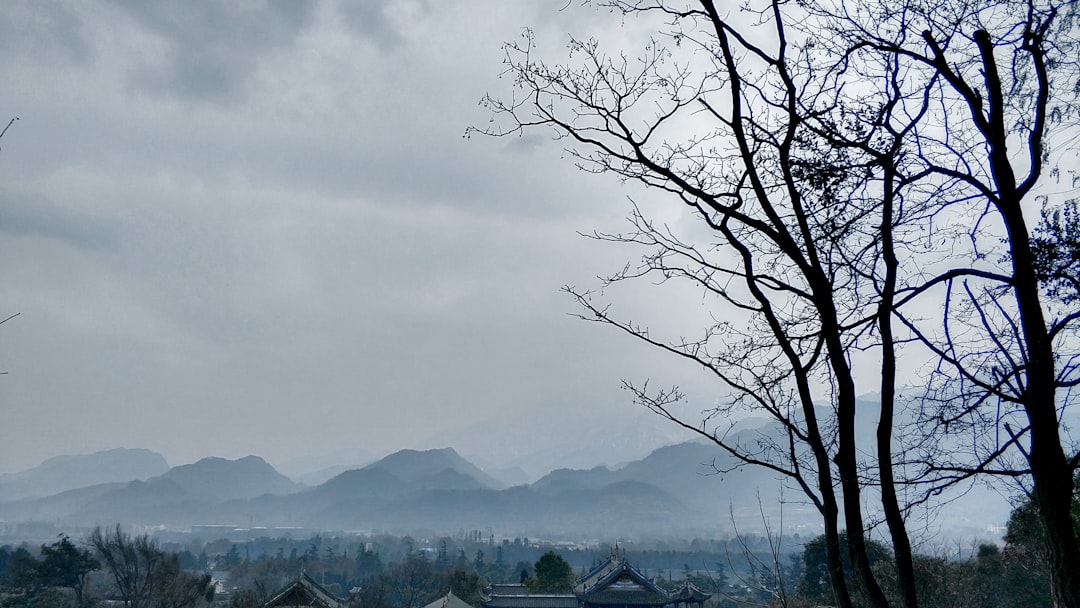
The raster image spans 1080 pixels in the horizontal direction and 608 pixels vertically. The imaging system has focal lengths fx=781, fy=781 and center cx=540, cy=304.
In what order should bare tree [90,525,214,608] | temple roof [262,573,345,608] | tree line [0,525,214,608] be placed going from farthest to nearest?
tree line [0,525,214,608] < bare tree [90,525,214,608] < temple roof [262,573,345,608]

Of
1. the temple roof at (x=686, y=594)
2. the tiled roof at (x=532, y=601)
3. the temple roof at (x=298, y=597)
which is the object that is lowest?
the tiled roof at (x=532, y=601)

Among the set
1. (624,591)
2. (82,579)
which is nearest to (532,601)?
(624,591)

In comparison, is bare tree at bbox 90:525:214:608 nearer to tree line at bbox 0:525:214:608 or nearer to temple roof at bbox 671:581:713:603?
tree line at bbox 0:525:214:608

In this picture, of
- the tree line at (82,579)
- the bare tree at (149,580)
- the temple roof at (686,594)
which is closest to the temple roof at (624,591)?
the temple roof at (686,594)

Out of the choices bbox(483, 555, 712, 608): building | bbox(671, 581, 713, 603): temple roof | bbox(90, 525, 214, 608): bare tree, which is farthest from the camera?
bbox(90, 525, 214, 608): bare tree

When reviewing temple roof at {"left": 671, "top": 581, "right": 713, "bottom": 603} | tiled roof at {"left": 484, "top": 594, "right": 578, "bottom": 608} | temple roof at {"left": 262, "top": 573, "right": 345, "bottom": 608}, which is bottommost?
tiled roof at {"left": 484, "top": 594, "right": 578, "bottom": 608}

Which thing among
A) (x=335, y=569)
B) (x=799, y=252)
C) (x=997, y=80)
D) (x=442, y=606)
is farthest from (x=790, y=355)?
(x=335, y=569)

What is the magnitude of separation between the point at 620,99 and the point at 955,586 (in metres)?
14.8

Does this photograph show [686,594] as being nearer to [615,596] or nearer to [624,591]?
[624,591]

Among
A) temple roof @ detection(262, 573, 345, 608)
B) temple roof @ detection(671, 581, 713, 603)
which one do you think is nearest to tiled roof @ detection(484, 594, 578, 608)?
temple roof @ detection(671, 581, 713, 603)

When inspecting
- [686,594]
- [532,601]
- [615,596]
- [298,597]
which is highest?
[298,597]

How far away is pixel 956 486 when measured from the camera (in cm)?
342

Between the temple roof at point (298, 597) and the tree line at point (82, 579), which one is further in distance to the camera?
the tree line at point (82, 579)

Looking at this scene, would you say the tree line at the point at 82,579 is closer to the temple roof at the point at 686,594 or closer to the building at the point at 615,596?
the building at the point at 615,596
